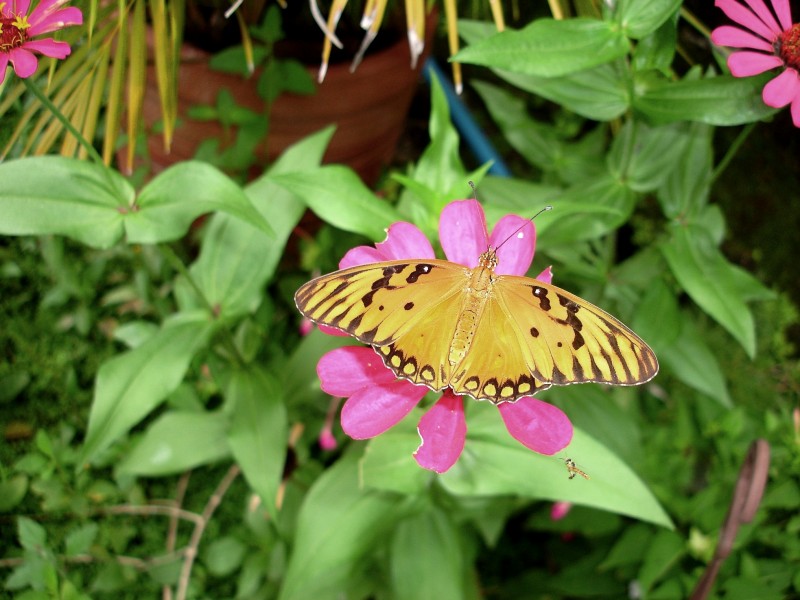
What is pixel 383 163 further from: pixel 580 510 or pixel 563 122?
pixel 580 510

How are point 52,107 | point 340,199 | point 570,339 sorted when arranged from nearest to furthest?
point 570,339 → point 52,107 → point 340,199

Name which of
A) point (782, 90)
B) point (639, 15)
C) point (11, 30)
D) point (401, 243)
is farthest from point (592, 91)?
point (11, 30)

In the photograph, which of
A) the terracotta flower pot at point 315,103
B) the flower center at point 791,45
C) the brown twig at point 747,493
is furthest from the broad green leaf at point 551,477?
the terracotta flower pot at point 315,103

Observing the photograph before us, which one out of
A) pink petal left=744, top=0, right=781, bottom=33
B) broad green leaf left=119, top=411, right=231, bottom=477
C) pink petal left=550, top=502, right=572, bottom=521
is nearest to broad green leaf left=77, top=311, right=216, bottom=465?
broad green leaf left=119, top=411, right=231, bottom=477

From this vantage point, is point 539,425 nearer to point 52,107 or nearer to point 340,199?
point 340,199

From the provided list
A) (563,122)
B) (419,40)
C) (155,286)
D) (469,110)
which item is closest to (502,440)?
(419,40)

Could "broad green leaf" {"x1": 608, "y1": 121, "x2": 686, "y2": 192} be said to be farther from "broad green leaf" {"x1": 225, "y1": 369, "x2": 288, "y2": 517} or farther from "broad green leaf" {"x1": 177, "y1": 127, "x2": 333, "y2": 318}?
"broad green leaf" {"x1": 225, "y1": 369, "x2": 288, "y2": 517}
